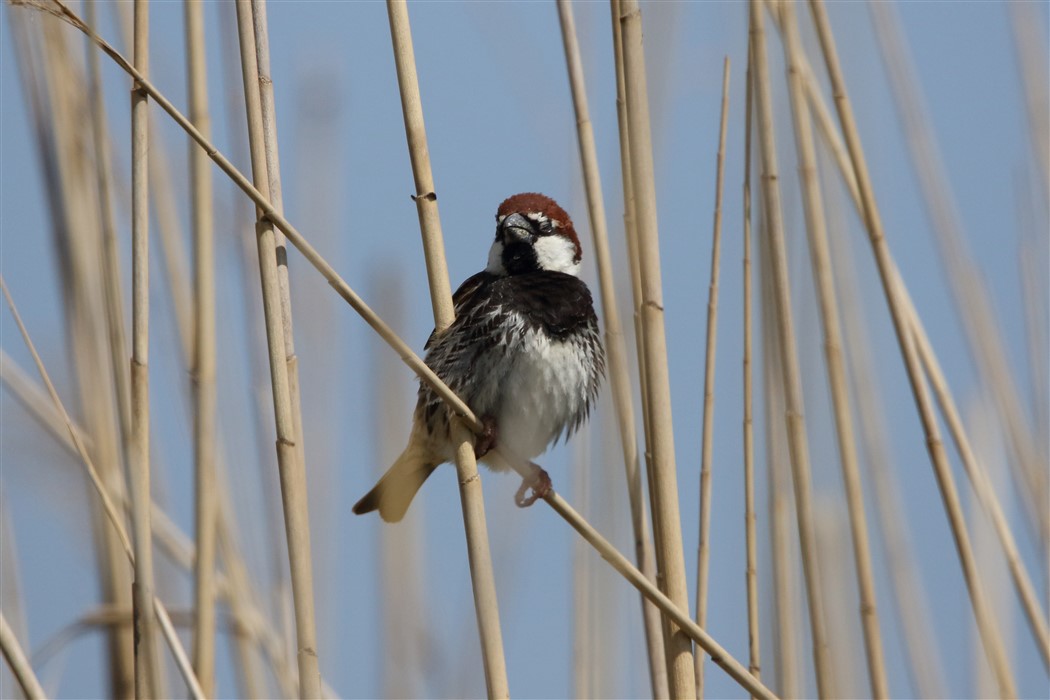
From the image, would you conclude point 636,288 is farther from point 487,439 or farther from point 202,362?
point 202,362

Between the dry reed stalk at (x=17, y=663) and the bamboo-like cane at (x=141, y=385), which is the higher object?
the bamboo-like cane at (x=141, y=385)

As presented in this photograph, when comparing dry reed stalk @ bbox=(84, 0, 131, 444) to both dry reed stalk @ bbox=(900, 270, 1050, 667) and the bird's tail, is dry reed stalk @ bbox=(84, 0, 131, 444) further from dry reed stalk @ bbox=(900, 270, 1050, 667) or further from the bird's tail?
dry reed stalk @ bbox=(900, 270, 1050, 667)

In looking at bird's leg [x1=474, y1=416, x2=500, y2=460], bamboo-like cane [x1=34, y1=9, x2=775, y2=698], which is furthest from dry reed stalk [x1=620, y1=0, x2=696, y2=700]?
bird's leg [x1=474, y1=416, x2=500, y2=460]

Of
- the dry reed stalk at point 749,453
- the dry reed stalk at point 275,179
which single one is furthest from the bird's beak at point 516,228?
the dry reed stalk at point 275,179

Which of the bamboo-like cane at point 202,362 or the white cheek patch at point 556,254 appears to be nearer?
the bamboo-like cane at point 202,362

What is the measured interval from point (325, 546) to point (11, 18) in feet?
3.57

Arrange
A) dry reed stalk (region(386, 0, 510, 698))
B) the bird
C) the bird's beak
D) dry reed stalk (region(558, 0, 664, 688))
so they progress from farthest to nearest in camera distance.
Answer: the bird's beak → the bird → dry reed stalk (region(558, 0, 664, 688)) → dry reed stalk (region(386, 0, 510, 698))

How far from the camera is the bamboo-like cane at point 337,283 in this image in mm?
1361

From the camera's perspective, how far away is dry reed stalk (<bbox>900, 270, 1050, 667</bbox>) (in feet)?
5.98

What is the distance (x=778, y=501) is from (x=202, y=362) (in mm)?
1116

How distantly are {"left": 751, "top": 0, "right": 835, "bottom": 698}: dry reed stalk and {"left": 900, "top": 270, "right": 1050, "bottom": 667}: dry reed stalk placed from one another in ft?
0.66

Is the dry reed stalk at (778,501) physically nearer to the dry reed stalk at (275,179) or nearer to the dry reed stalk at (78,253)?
the dry reed stalk at (275,179)

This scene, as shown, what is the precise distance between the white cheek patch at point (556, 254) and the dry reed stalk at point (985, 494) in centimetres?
84

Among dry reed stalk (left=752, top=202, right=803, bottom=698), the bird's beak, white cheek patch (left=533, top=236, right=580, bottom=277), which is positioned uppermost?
the bird's beak
